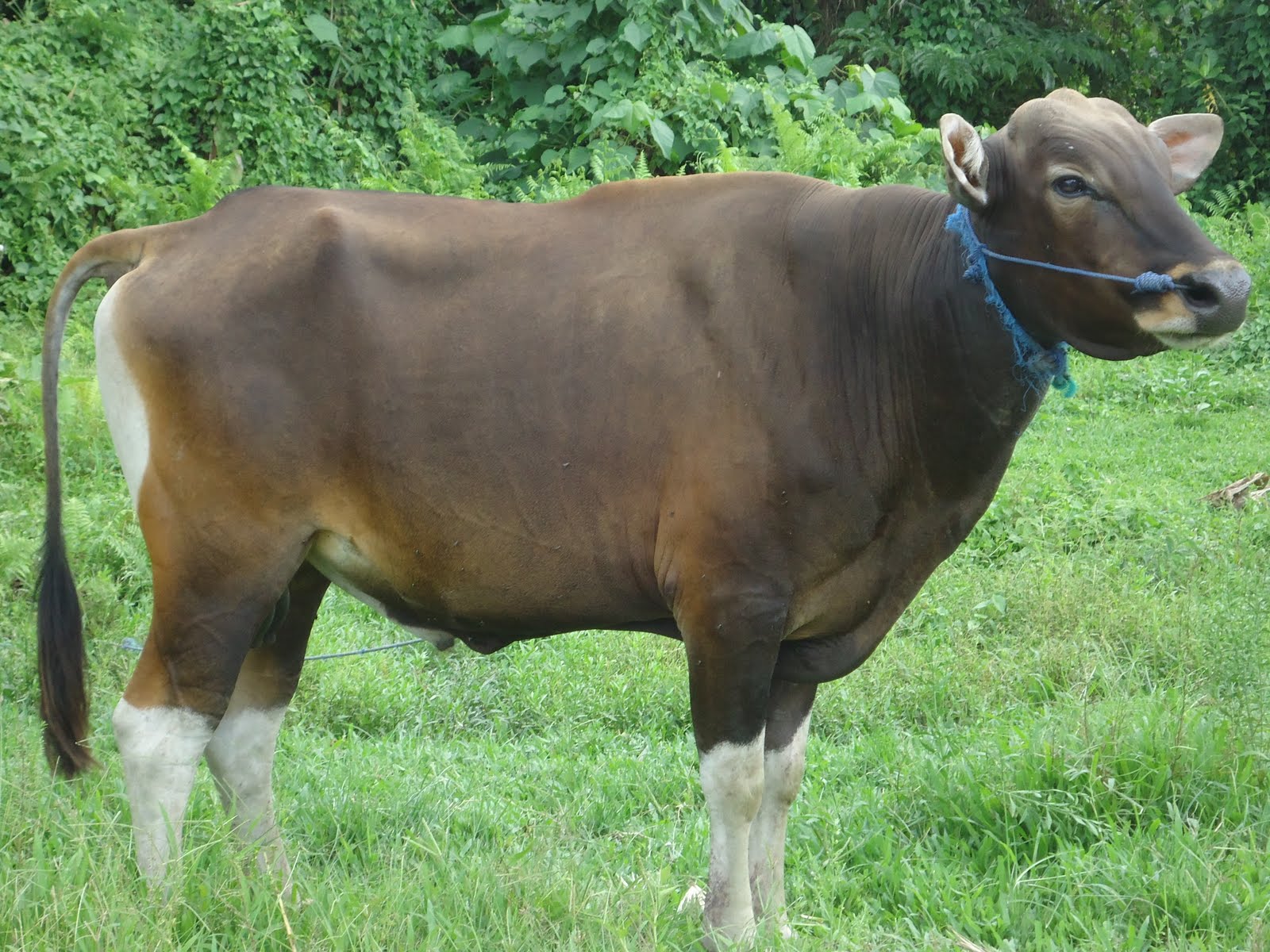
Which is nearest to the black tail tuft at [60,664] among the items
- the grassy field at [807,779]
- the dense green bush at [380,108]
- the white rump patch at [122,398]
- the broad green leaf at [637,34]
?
the grassy field at [807,779]

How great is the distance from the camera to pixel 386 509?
3.68m

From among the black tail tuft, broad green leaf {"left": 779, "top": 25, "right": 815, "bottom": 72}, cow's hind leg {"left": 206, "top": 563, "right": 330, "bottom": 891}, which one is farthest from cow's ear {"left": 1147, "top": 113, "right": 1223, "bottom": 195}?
broad green leaf {"left": 779, "top": 25, "right": 815, "bottom": 72}

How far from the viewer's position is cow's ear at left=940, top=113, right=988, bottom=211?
10.6 ft

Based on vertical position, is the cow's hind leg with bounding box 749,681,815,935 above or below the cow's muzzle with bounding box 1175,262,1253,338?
below

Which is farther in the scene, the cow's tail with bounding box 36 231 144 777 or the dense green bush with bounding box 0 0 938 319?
the dense green bush with bounding box 0 0 938 319

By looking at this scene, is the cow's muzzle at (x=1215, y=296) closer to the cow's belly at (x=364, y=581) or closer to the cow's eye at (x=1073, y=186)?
the cow's eye at (x=1073, y=186)

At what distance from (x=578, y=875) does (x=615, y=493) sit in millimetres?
1097

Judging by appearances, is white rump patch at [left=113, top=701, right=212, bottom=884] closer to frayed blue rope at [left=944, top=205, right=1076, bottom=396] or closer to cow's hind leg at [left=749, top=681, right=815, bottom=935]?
cow's hind leg at [left=749, top=681, right=815, bottom=935]

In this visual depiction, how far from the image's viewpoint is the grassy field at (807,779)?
11.5 feet

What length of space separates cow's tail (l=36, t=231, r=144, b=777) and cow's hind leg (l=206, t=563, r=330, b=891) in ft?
1.31

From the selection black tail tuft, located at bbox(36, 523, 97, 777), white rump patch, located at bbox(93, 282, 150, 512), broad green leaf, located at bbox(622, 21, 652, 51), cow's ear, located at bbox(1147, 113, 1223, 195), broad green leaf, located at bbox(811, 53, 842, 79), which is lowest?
broad green leaf, located at bbox(811, 53, 842, 79)

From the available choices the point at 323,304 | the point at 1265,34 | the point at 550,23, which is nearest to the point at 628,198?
the point at 323,304

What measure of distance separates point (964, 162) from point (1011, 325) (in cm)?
43

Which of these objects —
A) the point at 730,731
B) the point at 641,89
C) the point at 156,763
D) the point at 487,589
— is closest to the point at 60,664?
the point at 156,763
